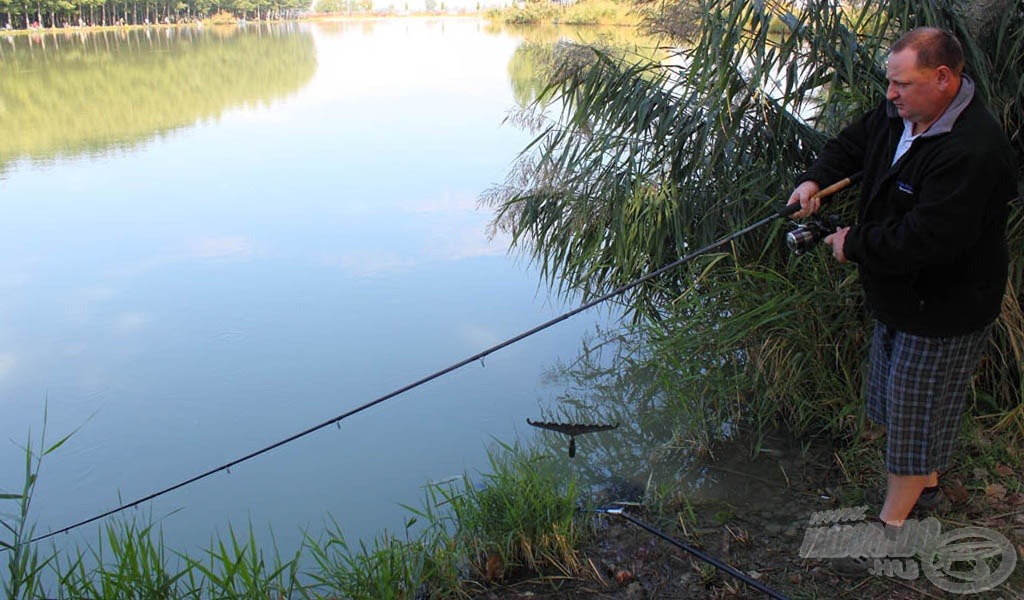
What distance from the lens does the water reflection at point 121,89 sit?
32.8 feet

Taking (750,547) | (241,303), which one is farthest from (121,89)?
(750,547)

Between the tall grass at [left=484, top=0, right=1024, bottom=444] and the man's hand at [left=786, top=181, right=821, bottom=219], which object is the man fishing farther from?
the tall grass at [left=484, top=0, right=1024, bottom=444]

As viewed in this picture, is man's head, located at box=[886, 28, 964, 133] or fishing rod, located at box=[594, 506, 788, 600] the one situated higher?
man's head, located at box=[886, 28, 964, 133]

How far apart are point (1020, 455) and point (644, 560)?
43.0 inches

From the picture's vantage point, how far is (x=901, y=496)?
2061 millimetres

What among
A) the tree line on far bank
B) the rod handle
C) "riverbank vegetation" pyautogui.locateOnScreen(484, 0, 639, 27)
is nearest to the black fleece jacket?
the rod handle

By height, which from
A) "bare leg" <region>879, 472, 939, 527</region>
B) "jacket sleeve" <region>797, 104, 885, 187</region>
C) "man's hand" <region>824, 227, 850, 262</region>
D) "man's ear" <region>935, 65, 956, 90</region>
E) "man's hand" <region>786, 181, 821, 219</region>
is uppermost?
"man's ear" <region>935, 65, 956, 90</region>

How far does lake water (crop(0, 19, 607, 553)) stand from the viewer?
3111 mm

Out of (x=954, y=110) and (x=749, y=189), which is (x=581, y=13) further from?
(x=954, y=110)

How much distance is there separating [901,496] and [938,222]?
721 millimetres

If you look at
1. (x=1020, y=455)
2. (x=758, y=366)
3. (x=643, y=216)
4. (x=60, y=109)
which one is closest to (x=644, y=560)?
(x=758, y=366)

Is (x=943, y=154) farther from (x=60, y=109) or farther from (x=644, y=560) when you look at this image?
(x=60, y=109)

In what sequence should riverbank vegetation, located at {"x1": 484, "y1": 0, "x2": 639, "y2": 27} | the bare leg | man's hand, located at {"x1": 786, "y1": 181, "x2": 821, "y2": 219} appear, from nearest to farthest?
the bare leg → man's hand, located at {"x1": 786, "y1": 181, "x2": 821, "y2": 219} → riverbank vegetation, located at {"x1": 484, "y1": 0, "x2": 639, "y2": 27}

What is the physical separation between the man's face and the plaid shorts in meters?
0.47
